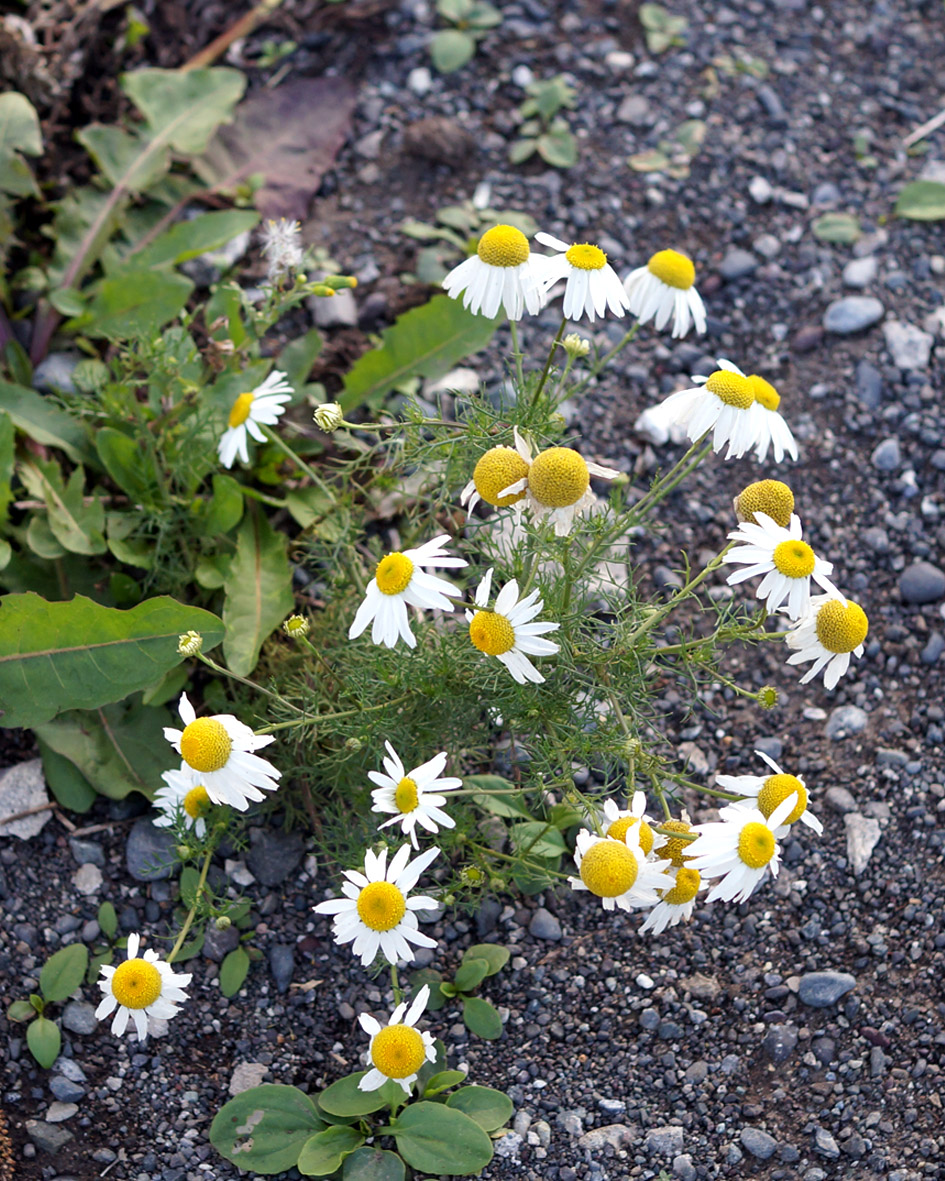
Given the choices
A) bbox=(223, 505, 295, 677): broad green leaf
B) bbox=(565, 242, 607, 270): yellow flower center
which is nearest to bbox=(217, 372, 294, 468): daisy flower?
bbox=(223, 505, 295, 677): broad green leaf

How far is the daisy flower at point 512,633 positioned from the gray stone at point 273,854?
1021 millimetres

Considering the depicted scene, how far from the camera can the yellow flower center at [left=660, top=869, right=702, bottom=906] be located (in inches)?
82.9

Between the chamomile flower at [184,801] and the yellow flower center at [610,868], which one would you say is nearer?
the yellow flower center at [610,868]

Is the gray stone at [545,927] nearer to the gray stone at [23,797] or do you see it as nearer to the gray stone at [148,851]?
the gray stone at [148,851]

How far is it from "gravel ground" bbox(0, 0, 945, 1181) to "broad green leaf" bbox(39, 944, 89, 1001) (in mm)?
77

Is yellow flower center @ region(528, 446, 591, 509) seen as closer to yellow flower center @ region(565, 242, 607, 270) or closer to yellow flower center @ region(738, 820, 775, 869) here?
yellow flower center @ region(565, 242, 607, 270)

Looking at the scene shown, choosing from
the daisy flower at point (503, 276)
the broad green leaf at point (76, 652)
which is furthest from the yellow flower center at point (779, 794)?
the broad green leaf at point (76, 652)

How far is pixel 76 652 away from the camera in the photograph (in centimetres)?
251

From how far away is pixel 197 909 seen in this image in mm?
2320

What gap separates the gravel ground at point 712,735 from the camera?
95.0 inches

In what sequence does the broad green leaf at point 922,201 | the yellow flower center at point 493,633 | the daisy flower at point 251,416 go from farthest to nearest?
1. the broad green leaf at point 922,201
2. the daisy flower at point 251,416
3. the yellow flower center at point 493,633

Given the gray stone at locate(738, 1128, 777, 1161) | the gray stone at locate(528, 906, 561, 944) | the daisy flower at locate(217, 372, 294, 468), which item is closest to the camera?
the gray stone at locate(738, 1128, 777, 1161)

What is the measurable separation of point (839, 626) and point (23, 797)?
207cm

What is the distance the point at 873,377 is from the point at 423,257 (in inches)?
62.3
